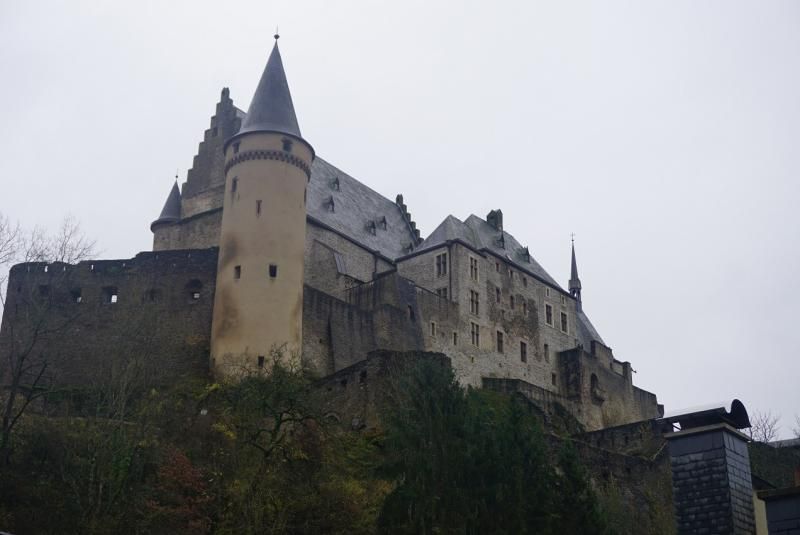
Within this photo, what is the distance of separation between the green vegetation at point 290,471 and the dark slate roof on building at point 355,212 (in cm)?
2043

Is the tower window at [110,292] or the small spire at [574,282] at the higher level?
the small spire at [574,282]

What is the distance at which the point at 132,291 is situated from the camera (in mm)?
43719

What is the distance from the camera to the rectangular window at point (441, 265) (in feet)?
178

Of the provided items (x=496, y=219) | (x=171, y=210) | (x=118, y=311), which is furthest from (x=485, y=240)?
(x=118, y=311)

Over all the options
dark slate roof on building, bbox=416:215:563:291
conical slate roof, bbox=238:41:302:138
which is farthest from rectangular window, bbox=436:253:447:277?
conical slate roof, bbox=238:41:302:138

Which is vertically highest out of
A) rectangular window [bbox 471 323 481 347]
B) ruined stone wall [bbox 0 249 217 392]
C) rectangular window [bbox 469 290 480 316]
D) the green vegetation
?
rectangular window [bbox 469 290 480 316]

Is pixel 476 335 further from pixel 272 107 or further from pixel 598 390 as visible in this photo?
pixel 272 107

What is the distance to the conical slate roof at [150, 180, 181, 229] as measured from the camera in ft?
171

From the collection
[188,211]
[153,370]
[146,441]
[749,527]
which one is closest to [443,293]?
[188,211]

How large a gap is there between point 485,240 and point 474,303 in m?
5.22

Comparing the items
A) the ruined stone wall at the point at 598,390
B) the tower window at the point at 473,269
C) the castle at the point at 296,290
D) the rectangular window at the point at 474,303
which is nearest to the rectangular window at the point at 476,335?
the castle at the point at 296,290

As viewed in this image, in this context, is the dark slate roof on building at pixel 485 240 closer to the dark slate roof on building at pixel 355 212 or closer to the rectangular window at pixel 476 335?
the dark slate roof on building at pixel 355 212

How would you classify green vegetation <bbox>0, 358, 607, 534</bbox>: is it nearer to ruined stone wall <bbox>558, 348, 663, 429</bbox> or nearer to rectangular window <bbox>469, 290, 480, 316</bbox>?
rectangular window <bbox>469, 290, 480, 316</bbox>

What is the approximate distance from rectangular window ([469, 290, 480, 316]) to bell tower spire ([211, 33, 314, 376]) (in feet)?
41.8
